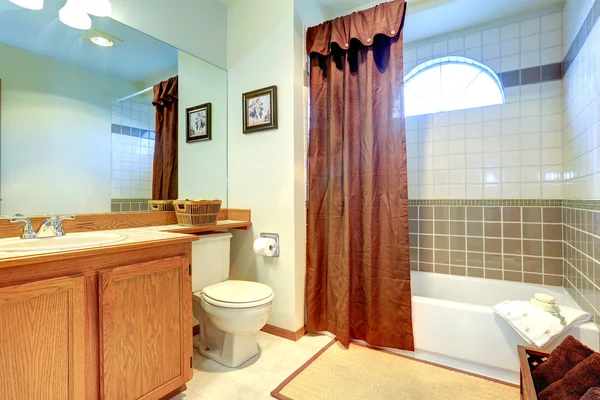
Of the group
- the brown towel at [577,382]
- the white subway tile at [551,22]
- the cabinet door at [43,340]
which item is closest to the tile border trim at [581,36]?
the white subway tile at [551,22]

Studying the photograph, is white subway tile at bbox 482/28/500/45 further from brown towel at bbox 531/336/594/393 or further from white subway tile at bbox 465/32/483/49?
brown towel at bbox 531/336/594/393

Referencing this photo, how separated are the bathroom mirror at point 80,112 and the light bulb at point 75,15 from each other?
3 centimetres

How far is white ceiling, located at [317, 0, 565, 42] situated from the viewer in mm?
2098

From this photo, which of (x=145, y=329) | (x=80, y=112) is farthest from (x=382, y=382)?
(x=80, y=112)

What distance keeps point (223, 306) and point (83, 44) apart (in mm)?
1735

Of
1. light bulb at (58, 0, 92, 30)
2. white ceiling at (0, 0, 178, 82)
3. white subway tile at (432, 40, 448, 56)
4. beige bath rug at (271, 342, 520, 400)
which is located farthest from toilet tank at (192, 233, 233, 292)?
white subway tile at (432, 40, 448, 56)

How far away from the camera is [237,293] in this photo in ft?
5.84

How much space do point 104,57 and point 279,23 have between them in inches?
46.6

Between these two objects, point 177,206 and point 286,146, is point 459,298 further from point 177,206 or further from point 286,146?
point 177,206

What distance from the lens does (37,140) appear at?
1.56 meters

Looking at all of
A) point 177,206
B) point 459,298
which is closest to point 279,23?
point 177,206

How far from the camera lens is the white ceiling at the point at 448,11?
6.88 feet

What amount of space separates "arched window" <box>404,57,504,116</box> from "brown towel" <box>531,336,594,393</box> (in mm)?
1861

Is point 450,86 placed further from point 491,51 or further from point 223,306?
point 223,306
